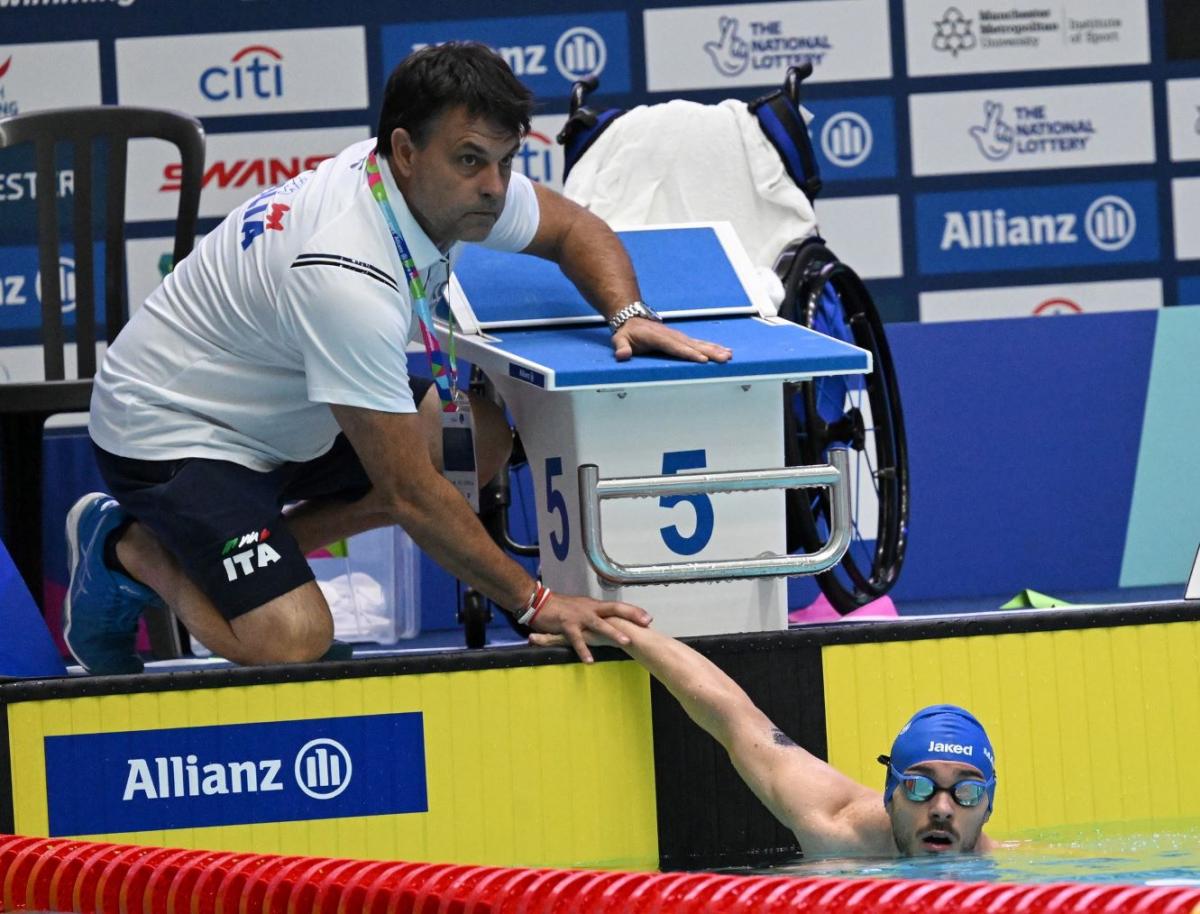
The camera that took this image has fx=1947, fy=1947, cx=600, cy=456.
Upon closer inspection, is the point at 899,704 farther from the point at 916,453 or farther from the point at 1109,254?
the point at 1109,254

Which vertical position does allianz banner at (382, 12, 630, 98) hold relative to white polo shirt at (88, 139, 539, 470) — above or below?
above

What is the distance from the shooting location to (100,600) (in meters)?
3.65

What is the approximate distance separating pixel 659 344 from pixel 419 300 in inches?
17.7

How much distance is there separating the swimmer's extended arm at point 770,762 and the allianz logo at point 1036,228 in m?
3.93

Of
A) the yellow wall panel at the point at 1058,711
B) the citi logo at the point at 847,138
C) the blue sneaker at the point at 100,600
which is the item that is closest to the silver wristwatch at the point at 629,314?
the yellow wall panel at the point at 1058,711

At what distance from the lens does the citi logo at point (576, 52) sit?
270 inches

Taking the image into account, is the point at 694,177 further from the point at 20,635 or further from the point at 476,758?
the point at 20,635

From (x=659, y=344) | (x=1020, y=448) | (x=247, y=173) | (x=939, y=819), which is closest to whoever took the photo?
(x=939, y=819)

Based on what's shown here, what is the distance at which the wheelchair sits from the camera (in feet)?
14.1

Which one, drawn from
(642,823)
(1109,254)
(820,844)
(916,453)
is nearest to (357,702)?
(642,823)

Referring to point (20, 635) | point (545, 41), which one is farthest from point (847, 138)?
point (20, 635)

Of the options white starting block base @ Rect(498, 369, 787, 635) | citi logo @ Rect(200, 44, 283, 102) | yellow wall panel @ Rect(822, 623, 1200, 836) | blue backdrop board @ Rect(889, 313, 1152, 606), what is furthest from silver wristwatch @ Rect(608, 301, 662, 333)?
citi logo @ Rect(200, 44, 283, 102)

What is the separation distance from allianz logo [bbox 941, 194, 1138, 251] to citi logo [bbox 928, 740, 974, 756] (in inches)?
157

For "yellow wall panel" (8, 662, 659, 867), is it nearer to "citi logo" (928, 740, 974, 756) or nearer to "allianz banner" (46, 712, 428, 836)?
"allianz banner" (46, 712, 428, 836)
